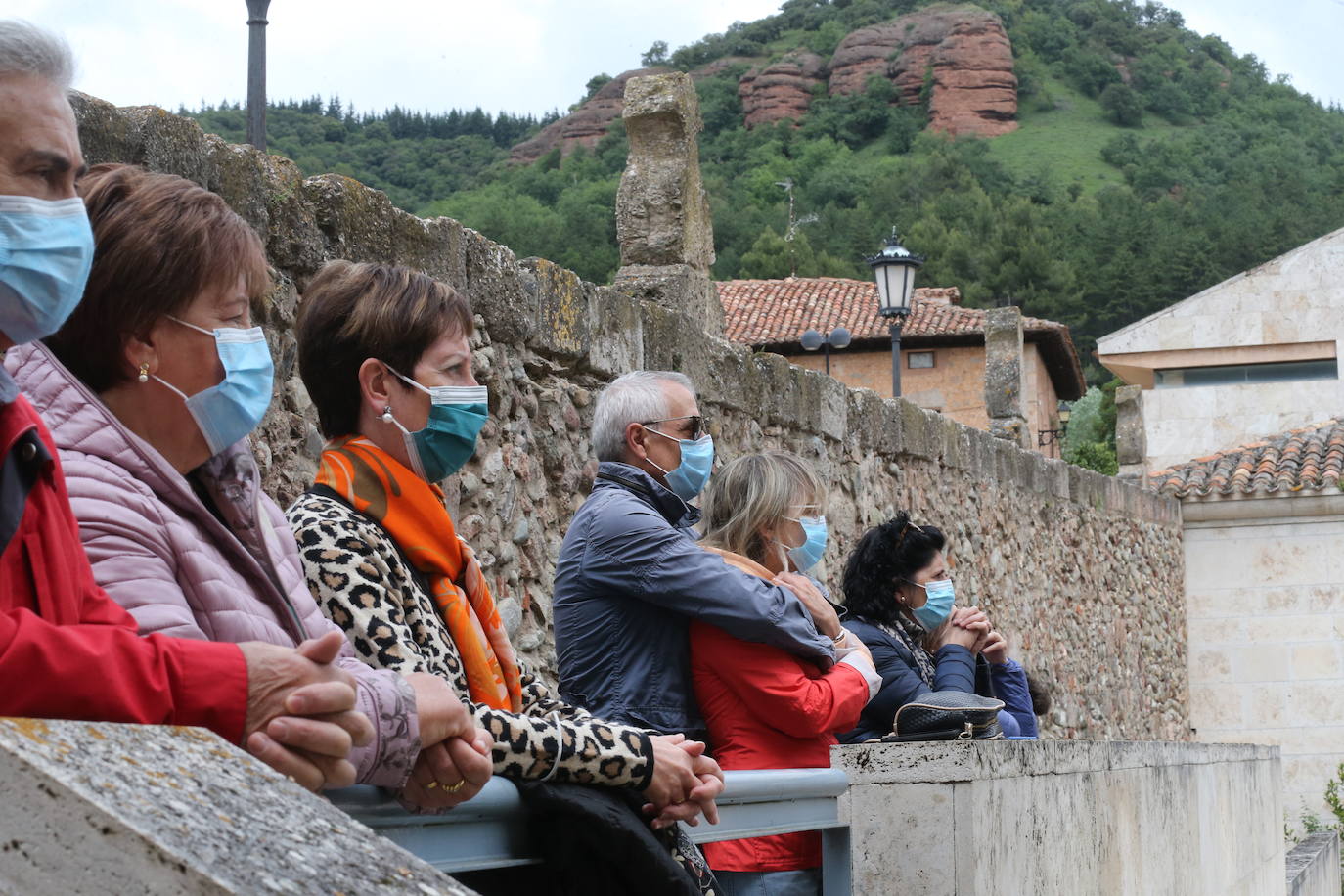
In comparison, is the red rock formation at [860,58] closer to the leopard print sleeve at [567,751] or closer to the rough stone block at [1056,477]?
the rough stone block at [1056,477]

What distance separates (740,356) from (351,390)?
3779mm

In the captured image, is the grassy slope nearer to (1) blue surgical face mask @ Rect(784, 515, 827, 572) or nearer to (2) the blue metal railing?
(1) blue surgical face mask @ Rect(784, 515, 827, 572)

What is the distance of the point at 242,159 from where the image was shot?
3.47 m

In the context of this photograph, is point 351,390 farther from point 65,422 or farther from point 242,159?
point 242,159

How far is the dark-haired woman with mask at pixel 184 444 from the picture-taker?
172 centimetres

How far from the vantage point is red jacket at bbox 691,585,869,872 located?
304cm

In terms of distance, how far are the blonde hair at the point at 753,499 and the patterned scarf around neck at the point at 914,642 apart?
0.85 m

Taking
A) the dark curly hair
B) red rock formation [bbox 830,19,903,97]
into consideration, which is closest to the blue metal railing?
the dark curly hair

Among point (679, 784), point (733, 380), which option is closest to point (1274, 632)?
point (733, 380)

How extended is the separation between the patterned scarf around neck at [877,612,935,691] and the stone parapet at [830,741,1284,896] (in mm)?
539

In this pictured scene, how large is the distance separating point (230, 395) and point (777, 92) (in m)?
83.6

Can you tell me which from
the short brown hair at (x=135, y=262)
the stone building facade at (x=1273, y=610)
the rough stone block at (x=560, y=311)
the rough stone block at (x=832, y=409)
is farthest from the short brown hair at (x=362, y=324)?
the stone building facade at (x=1273, y=610)

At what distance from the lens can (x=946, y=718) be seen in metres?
3.20

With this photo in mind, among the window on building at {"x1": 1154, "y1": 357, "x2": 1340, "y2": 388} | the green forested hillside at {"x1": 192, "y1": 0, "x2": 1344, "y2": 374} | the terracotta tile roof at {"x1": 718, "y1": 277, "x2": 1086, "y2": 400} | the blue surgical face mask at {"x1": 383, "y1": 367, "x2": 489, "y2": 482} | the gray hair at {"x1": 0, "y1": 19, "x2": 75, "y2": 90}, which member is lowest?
the blue surgical face mask at {"x1": 383, "y1": 367, "x2": 489, "y2": 482}
